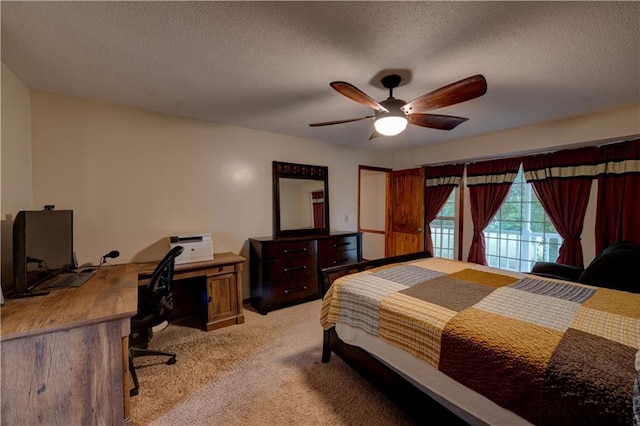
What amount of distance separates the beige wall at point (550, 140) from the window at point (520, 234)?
1.08ft

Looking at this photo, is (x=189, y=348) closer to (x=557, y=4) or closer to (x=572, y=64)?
(x=557, y=4)

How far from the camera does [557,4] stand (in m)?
1.30

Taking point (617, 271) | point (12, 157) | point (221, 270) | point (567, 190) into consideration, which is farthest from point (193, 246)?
point (567, 190)

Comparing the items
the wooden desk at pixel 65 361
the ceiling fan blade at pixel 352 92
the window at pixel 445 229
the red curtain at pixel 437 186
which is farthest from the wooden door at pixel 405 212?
the wooden desk at pixel 65 361

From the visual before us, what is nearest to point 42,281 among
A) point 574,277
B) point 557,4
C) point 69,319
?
point 69,319

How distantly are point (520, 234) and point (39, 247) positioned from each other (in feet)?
16.8

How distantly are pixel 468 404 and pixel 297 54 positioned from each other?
218 centimetres

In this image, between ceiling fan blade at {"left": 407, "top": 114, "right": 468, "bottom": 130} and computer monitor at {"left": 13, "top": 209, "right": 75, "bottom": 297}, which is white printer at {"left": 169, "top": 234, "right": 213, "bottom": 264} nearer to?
computer monitor at {"left": 13, "top": 209, "right": 75, "bottom": 297}

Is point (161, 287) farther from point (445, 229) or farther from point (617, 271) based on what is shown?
point (445, 229)

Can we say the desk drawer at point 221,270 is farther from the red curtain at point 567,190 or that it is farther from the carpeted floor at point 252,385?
the red curtain at point 567,190

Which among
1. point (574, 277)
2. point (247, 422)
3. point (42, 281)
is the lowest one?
point (247, 422)

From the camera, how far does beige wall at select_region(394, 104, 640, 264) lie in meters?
2.64

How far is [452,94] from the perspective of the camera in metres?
1.74

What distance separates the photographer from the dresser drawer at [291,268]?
3.18m
